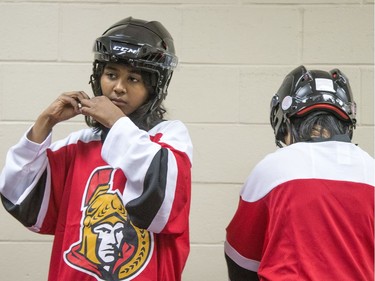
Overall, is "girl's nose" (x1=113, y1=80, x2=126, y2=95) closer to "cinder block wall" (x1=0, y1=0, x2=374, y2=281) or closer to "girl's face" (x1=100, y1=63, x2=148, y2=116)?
"girl's face" (x1=100, y1=63, x2=148, y2=116)

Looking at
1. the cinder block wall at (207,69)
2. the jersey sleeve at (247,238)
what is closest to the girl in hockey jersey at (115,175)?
the jersey sleeve at (247,238)

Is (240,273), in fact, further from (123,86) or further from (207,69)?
(207,69)

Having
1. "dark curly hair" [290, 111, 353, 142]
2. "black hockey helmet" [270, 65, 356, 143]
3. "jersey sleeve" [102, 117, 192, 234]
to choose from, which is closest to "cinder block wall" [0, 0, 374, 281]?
"black hockey helmet" [270, 65, 356, 143]

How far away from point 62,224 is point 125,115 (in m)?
0.37

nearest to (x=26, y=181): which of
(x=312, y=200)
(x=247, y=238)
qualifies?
(x=247, y=238)

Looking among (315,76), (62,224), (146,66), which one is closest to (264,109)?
(315,76)

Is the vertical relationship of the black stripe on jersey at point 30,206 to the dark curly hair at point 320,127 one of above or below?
below

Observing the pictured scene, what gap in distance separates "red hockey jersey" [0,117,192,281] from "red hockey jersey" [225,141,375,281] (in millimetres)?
254

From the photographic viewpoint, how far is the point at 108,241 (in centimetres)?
193

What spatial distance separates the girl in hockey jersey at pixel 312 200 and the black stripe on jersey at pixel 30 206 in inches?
23.4

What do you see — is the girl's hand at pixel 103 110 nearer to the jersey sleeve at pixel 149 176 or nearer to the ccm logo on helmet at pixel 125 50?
the jersey sleeve at pixel 149 176

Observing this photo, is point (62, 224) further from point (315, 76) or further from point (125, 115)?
point (315, 76)

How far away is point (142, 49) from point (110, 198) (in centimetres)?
44

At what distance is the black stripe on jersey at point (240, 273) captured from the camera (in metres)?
2.13
